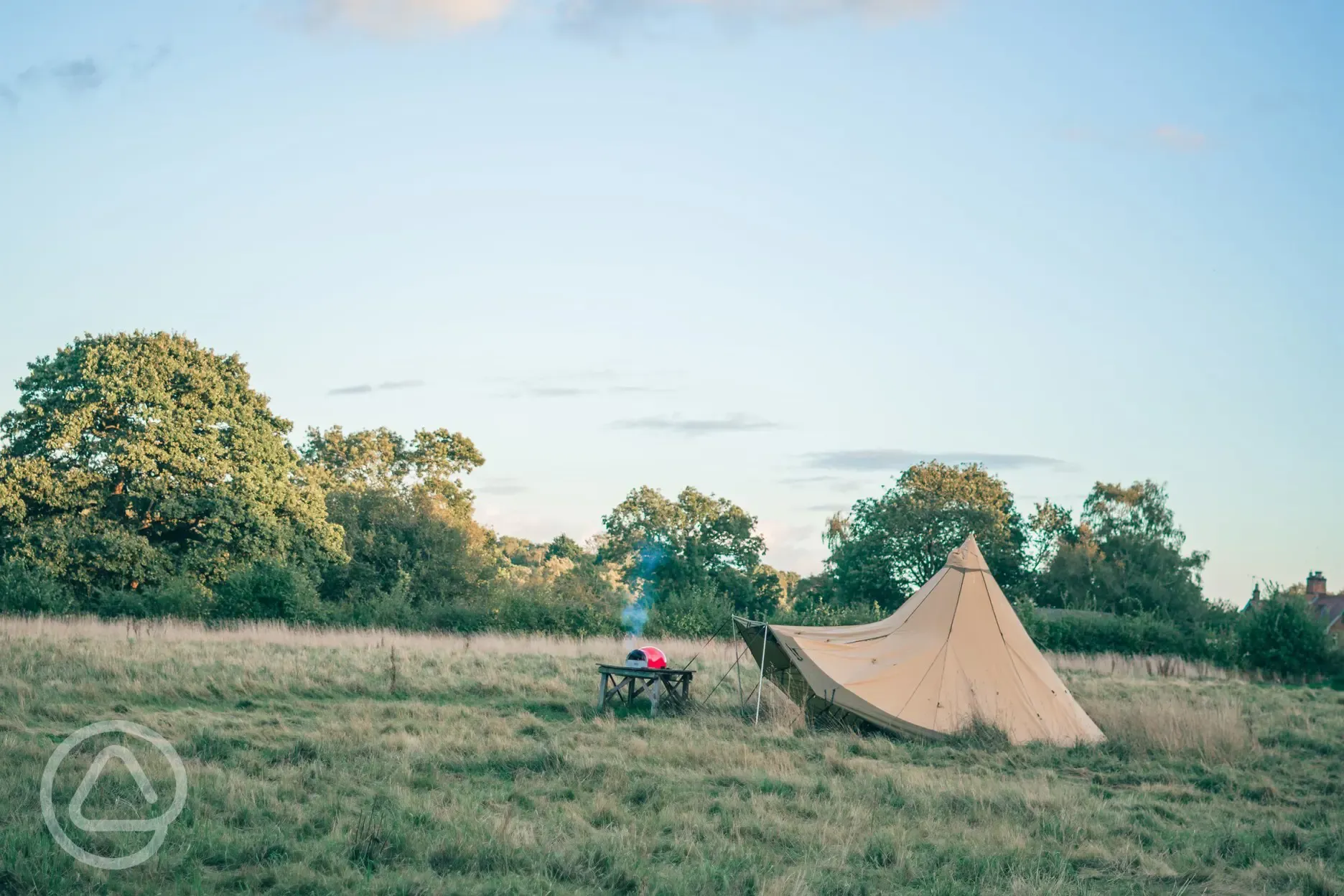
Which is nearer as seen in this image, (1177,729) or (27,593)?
(1177,729)

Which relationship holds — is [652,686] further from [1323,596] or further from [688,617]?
[1323,596]

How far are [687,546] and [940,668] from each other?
115 feet

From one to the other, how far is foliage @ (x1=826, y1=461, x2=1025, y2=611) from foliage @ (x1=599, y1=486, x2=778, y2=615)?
3957mm

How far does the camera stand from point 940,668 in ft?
42.5

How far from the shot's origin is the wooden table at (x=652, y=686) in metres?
13.5

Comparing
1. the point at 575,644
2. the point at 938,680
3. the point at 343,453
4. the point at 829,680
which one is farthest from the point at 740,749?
the point at 343,453

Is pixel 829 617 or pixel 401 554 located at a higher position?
pixel 401 554

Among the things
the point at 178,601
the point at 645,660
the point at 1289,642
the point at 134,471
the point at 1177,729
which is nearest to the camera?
the point at 1177,729

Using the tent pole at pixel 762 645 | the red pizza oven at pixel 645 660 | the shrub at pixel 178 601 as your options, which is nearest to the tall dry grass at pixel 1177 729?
the tent pole at pixel 762 645

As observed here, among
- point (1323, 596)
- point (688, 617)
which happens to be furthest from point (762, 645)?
point (1323, 596)

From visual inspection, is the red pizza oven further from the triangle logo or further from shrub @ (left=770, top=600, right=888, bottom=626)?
shrub @ (left=770, top=600, right=888, bottom=626)

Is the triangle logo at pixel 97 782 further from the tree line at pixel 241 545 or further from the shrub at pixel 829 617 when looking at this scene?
the shrub at pixel 829 617

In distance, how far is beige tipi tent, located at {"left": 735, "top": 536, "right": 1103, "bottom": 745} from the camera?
40.9 feet

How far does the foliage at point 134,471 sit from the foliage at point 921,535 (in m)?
25.3
